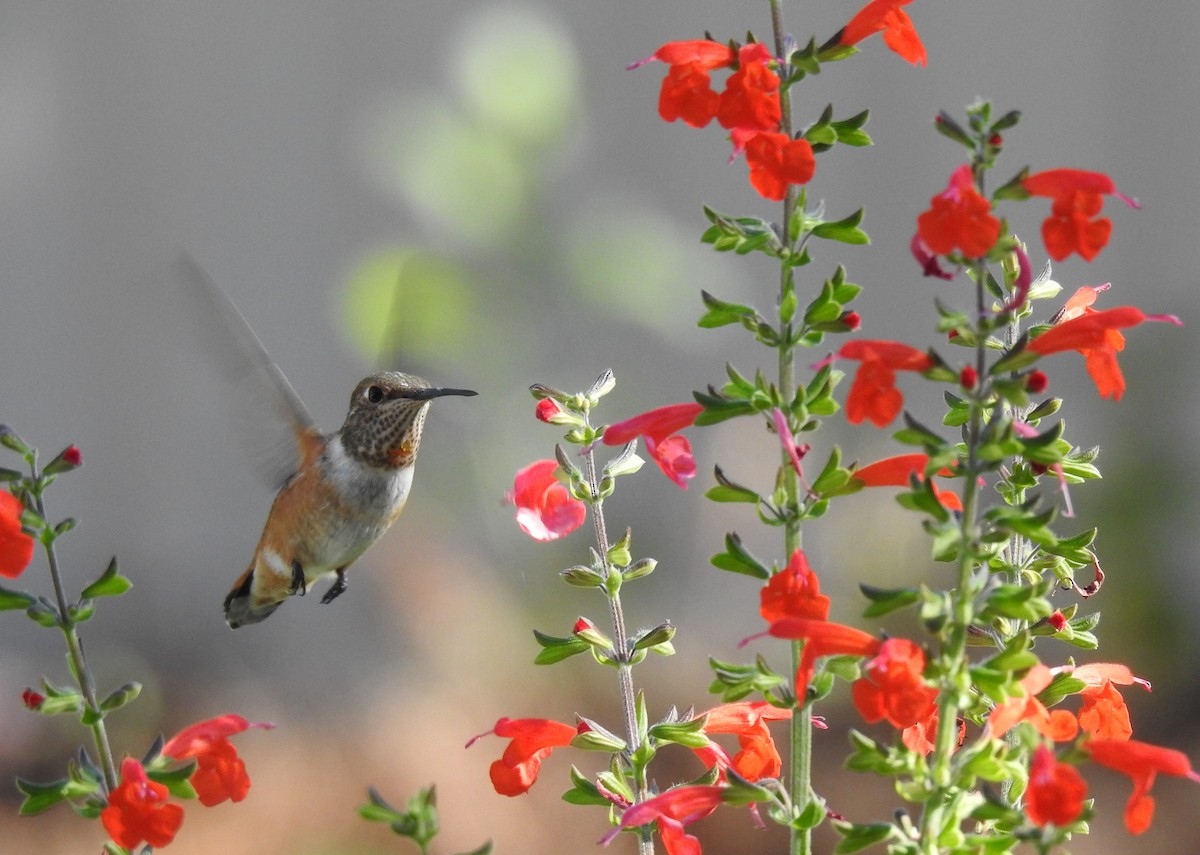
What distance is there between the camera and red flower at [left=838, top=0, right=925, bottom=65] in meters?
1.36

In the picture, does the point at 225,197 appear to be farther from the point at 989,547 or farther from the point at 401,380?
the point at 989,547

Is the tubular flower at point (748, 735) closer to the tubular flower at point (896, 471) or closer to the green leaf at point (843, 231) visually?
the tubular flower at point (896, 471)

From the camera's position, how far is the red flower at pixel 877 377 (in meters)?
1.23

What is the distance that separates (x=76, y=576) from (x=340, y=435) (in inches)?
156

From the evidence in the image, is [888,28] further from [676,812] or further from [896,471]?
[676,812]

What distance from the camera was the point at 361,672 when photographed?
513 centimetres

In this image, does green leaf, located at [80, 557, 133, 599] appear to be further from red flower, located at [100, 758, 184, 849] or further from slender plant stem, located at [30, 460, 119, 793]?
red flower, located at [100, 758, 184, 849]

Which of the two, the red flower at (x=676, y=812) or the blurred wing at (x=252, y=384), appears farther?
the blurred wing at (x=252, y=384)

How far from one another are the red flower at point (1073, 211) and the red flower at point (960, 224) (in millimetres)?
88

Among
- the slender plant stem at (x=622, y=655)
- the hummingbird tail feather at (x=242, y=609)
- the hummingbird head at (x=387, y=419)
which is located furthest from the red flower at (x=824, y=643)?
the hummingbird tail feather at (x=242, y=609)

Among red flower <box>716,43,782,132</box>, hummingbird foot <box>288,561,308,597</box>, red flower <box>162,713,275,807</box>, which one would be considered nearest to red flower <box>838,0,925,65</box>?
red flower <box>716,43,782,132</box>

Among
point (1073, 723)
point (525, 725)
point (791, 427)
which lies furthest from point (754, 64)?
point (525, 725)

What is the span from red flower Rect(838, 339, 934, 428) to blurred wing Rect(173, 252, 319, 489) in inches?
34.7

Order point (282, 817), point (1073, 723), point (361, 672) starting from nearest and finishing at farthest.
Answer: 1. point (1073, 723)
2. point (282, 817)
3. point (361, 672)
